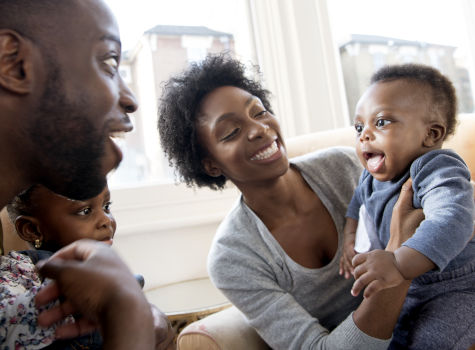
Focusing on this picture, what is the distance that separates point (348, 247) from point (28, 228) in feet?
3.35

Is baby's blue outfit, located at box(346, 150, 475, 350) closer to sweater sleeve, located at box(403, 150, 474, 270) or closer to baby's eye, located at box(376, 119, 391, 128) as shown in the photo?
sweater sleeve, located at box(403, 150, 474, 270)

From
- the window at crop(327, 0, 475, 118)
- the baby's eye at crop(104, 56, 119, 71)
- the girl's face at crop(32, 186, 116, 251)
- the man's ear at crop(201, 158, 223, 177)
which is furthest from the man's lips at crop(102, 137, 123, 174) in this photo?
the window at crop(327, 0, 475, 118)

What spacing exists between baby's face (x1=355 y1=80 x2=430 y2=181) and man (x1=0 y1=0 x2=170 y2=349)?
2.40ft

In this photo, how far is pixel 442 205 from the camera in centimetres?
111

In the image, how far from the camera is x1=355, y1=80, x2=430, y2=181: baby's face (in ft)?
4.21

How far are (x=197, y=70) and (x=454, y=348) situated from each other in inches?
49.5

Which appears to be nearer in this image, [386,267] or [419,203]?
[386,267]

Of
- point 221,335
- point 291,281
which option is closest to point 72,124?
point 221,335

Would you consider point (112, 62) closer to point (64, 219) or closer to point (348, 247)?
point (64, 219)

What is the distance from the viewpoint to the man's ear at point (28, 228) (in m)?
1.39

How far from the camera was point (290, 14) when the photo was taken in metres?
3.01

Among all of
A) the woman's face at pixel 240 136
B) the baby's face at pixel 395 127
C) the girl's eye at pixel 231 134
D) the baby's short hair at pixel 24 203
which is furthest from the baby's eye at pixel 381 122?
the baby's short hair at pixel 24 203

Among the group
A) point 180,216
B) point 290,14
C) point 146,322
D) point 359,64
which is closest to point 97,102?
point 146,322

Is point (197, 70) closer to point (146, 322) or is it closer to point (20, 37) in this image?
point (20, 37)
